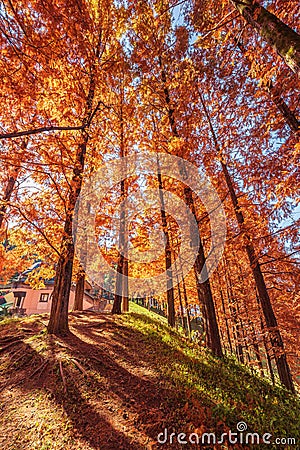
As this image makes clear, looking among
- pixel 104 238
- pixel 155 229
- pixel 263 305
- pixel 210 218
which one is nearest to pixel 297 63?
pixel 210 218

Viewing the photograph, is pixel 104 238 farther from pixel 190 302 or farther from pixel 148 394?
pixel 190 302

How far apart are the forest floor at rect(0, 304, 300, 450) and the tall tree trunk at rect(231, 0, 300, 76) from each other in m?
5.82

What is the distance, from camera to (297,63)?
260cm

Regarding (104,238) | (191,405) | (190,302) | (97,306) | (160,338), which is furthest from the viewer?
(97,306)

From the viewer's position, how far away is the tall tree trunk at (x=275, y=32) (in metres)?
2.64

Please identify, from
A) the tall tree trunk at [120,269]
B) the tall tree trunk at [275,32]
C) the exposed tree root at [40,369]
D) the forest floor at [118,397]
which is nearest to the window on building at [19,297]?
the tall tree trunk at [120,269]

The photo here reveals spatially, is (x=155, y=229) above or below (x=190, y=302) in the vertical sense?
above

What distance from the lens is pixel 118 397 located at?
4098 mm

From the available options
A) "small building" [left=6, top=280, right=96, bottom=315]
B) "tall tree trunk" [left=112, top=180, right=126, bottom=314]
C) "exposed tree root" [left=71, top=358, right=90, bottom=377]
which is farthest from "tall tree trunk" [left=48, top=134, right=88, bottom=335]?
"small building" [left=6, top=280, right=96, bottom=315]

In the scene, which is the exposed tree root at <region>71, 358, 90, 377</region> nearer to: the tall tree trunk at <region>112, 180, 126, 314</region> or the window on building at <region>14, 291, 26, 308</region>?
→ the tall tree trunk at <region>112, 180, 126, 314</region>

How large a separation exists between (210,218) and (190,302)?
13903 mm

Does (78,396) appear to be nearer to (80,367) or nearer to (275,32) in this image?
(80,367)

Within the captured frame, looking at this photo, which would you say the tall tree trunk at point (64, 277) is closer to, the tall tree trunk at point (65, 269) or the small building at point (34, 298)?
the tall tree trunk at point (65, 269)

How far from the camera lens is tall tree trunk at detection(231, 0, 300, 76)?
264cm
